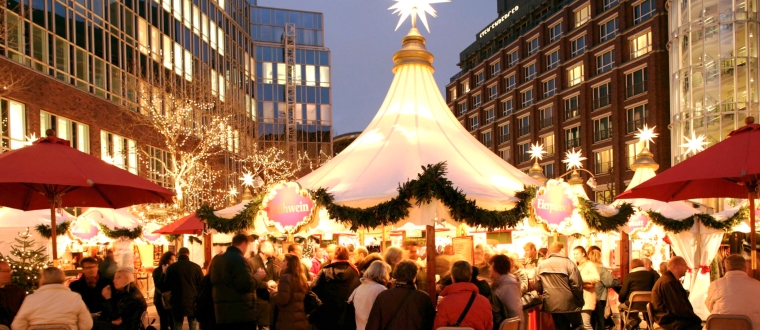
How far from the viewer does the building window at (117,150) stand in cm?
2884

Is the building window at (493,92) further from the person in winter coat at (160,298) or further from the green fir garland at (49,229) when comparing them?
the person in winter coat at (160,298)

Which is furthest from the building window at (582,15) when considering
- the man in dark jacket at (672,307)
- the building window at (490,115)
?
the man in dark jacket at (672,307)

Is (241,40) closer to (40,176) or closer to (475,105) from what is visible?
(475,105)

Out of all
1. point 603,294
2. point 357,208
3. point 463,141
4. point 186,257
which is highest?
point 463,141

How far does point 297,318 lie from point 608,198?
43.9 metres

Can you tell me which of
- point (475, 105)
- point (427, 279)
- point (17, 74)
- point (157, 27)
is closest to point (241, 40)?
point (157, 27)

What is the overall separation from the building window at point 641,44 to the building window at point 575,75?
17.7ft

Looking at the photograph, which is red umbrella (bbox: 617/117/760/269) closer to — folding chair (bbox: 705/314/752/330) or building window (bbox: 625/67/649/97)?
folding chair (bbox: 705/314/752/330)

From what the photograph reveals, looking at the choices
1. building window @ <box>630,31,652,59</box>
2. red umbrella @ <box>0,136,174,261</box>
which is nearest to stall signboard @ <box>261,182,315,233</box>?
red umbrella @ <box>0,136,174,261</box>

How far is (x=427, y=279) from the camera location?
354 inches

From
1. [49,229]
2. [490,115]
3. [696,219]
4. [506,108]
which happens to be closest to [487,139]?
[490,115]

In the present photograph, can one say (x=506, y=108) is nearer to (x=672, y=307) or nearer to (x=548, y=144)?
(x=548, y=144)

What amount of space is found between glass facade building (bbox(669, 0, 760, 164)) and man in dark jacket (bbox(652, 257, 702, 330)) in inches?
1044

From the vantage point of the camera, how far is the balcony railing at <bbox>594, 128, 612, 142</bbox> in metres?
48.4
